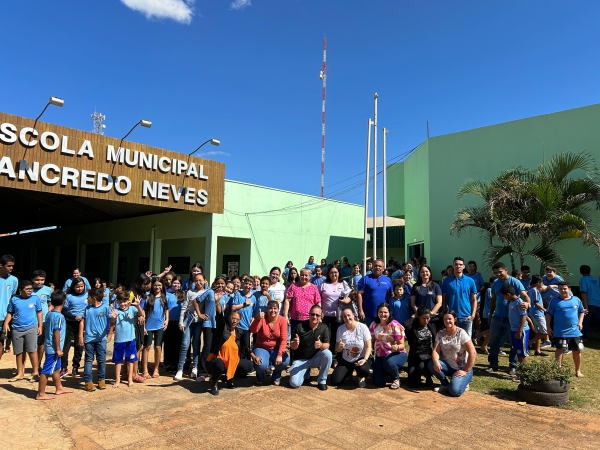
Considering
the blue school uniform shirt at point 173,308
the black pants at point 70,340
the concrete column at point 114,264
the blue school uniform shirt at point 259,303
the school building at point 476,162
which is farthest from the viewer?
the concrete column at point 114,264

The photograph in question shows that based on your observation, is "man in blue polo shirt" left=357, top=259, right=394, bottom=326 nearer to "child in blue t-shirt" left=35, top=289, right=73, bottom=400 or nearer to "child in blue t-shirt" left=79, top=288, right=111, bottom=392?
"child in blue t-shirt" left=79, top=288, right=111, bottom=392

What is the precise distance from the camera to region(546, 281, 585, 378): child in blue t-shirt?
6902 millimetres

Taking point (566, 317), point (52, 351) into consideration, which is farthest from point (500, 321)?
point (52, 351)

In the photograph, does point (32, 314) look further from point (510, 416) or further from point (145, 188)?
point (145, 188)

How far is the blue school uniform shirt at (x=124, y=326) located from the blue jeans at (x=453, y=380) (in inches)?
163

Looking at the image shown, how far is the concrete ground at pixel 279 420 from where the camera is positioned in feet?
14.0

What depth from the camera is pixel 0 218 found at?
2434 centimetres

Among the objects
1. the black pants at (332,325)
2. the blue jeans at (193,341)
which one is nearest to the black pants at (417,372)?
the black pants at (332,325)

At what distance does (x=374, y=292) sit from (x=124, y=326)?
3.81 meters

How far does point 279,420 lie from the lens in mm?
4863

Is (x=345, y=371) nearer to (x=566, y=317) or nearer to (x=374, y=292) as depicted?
(x=374, y=292)

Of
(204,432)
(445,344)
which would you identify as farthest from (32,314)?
(445,344)

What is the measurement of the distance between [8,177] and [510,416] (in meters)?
11.9

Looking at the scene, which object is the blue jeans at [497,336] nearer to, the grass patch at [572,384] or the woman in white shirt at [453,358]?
the grass patch at [572,384]
